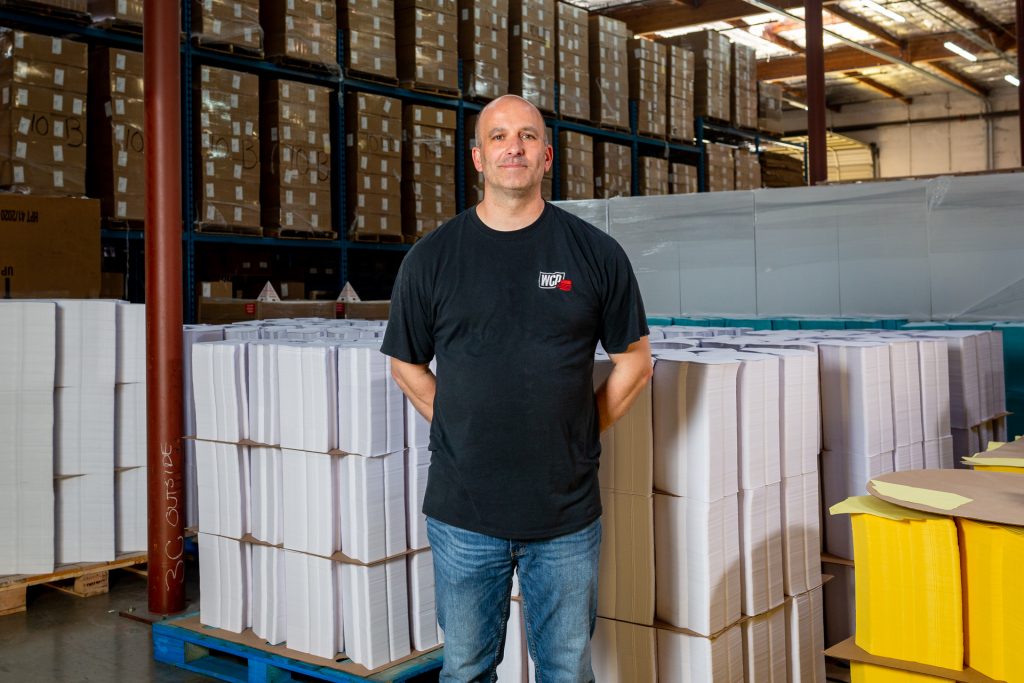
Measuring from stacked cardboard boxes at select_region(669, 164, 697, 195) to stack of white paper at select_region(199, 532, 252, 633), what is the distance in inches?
392

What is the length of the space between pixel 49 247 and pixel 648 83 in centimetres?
819

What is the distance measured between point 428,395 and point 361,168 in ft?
22.7

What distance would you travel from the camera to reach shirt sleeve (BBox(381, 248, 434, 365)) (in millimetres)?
2346

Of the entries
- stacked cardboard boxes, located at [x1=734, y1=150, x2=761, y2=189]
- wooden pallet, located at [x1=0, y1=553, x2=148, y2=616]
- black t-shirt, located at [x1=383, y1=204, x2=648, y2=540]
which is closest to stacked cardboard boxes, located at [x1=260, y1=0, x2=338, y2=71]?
wooden pallet, located at [x1=0, y1=553, x2=148, y2=616]

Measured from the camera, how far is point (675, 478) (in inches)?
110

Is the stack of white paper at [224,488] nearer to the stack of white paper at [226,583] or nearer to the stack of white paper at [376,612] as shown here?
the stack of white paper at [226,583]

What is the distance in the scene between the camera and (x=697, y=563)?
8.97ft

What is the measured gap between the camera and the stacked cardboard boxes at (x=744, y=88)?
13719 mm

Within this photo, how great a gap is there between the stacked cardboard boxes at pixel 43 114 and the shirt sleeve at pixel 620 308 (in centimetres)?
568

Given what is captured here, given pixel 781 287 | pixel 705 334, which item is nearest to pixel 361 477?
pixel 705 334

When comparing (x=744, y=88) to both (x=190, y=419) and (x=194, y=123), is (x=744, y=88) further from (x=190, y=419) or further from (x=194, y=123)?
(x=190, y=419)

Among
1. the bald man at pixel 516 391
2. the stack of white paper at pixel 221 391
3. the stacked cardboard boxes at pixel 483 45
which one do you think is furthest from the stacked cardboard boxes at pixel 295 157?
the bald man at pixel 516 391

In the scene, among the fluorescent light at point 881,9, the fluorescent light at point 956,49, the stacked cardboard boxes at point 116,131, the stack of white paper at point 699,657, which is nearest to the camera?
the stack of white paper at point 699,657

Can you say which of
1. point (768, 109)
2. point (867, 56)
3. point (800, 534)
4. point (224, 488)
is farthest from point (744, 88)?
point (800, 534)
